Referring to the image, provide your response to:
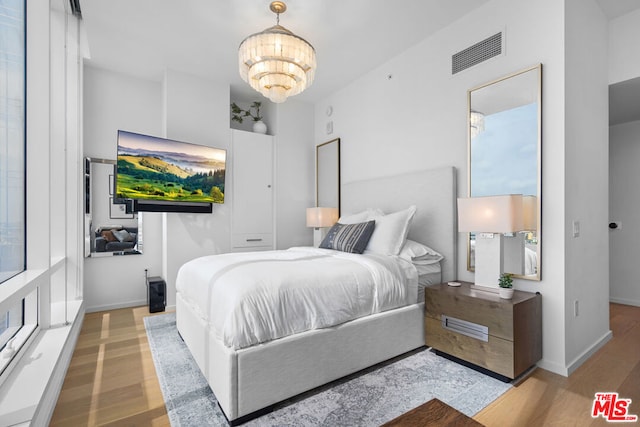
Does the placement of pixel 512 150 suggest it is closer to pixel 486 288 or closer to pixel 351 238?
pixel 486 288

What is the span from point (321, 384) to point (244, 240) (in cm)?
267

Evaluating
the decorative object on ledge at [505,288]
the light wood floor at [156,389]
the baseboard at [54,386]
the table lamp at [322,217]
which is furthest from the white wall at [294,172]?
the decorative object on ledge at [505,288]

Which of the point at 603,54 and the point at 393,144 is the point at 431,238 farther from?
the point at 603,54

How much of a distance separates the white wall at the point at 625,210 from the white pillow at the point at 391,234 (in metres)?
3.20

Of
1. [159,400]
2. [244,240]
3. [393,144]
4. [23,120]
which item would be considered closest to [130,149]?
[23,120]

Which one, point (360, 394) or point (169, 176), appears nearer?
point (360, 394)

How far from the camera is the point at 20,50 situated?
78.6 inches

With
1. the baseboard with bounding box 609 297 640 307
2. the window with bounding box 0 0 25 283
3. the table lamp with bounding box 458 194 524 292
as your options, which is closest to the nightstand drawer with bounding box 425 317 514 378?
the table lamp with bounding box 458 194 524 292

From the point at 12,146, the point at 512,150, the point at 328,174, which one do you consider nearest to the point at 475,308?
the point at 512,150

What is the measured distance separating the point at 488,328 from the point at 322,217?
253 centimetres

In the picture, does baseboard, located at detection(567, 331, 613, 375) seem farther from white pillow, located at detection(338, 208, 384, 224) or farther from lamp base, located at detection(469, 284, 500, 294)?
white pillow, located at detection(338, 208, 384, 224)

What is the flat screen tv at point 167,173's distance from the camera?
3.32 meters

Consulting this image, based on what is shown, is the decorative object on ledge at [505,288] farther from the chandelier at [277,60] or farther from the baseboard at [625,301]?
the baseboard at [625,301]

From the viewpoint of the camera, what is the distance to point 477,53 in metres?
2.77
